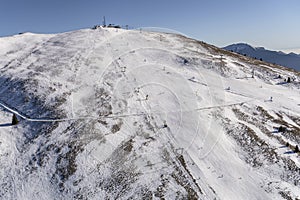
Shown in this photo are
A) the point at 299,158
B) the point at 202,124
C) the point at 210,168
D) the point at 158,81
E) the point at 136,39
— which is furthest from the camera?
the point at 136,39

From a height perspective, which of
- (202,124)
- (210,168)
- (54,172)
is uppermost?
(202,124)

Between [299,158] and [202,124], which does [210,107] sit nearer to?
[202,124]

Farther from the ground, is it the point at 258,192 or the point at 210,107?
the point at 210,107

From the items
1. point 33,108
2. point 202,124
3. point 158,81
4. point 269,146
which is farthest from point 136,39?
point 269,146

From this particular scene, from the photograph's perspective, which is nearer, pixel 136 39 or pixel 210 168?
pixel 210 168

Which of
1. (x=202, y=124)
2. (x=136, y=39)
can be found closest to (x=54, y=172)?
(x=202, y=124)

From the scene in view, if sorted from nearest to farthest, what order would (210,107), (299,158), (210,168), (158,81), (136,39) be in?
1. (210,168)
2. (299,158)
3. (210,107)
4. (158,81)
5. (136,39)
